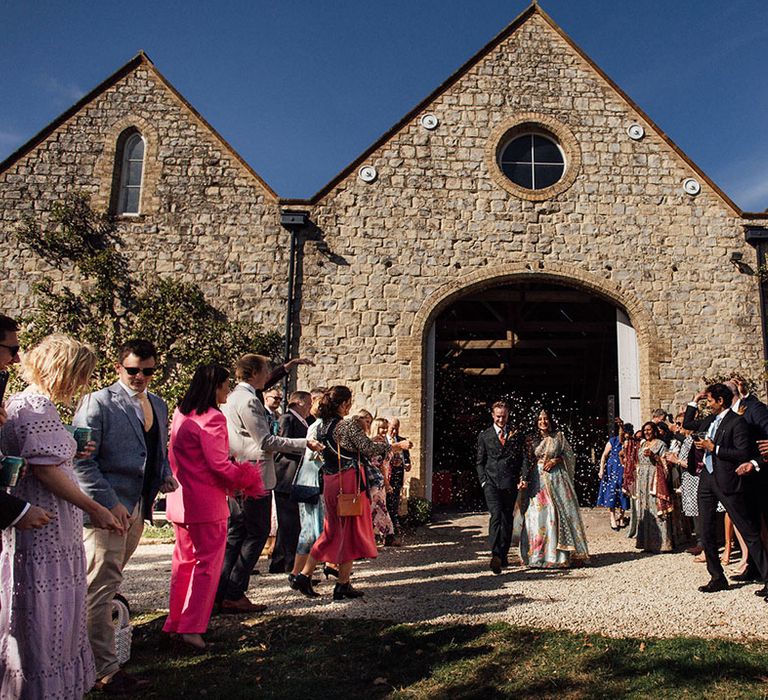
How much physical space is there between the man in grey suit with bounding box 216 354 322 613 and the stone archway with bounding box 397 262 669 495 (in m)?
5.83

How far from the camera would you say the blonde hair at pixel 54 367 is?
2850 millimetres

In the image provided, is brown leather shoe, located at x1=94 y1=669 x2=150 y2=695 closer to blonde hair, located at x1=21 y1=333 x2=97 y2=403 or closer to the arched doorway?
blonde hair, located at x1=21 y1=333 x2=97 y2=403

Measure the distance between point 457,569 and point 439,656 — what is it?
2.95m

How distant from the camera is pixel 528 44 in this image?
12.1 meters

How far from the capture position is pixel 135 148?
11.9 metres

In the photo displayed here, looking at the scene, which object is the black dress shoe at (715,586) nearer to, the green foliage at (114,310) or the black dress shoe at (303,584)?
the black dress shoe at (303,584)

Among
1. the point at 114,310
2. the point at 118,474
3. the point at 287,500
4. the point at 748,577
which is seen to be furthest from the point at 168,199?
the point at 748,577

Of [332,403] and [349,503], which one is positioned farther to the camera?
[332,403]

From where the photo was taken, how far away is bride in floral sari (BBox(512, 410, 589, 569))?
22.2 ft

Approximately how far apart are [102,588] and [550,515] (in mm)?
4878

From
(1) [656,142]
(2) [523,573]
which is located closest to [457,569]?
(2) [523,573]

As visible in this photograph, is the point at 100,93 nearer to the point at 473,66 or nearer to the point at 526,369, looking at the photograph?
the point at 473,66

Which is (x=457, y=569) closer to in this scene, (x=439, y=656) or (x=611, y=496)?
(x=439, y=656)

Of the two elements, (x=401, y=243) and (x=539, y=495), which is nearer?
(x=539, y=495)
